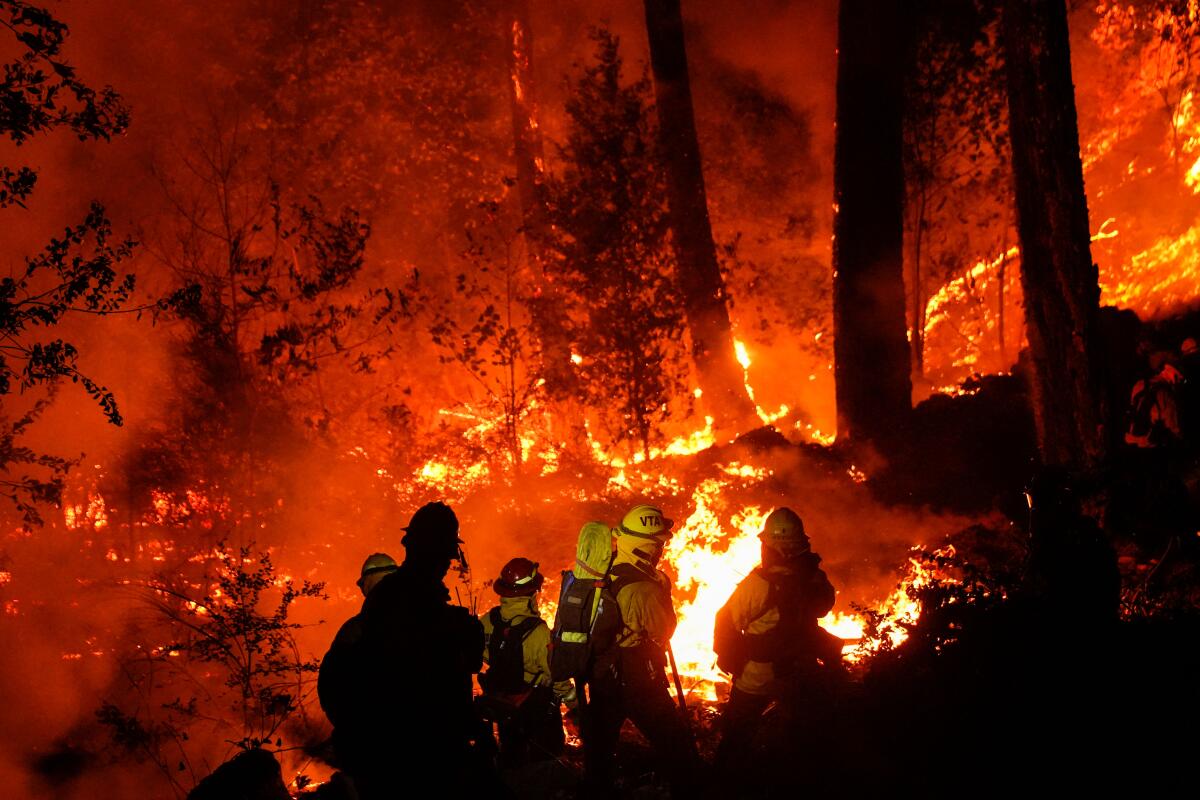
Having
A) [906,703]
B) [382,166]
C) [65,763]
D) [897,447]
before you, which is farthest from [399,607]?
[382,166]

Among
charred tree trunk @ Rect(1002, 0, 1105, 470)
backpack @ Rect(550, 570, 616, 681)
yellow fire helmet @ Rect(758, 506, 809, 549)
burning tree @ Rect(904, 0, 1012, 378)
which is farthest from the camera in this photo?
burning tree @ Rect(904, 0, 1012, 378)

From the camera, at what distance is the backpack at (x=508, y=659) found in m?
5.23

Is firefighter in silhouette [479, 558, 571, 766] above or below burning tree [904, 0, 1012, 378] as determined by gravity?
below

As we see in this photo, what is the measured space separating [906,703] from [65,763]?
1185 cm

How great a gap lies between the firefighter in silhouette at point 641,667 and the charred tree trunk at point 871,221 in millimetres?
6210

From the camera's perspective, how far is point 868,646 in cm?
571

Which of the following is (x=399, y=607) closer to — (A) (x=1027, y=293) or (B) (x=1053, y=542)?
(B) (x=1053, y=542)

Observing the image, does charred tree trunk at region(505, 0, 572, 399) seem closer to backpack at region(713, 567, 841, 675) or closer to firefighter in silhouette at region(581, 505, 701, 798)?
firefighter in silhouette at region(581, 505, 701, 798)

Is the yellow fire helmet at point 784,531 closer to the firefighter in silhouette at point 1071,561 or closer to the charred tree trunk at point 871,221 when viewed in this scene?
the firefighter in silhouette at point 1071,561

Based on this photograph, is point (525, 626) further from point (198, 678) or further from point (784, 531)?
point (198, 678)

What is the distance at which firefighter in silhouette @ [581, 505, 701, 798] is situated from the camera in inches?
181

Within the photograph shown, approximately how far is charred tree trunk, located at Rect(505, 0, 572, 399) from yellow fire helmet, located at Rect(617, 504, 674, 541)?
7.50 meters

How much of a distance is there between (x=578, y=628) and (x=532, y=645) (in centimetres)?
75

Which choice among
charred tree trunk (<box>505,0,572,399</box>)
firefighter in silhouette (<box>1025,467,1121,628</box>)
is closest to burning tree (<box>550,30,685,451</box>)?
charred tree trunk (<box>505,0,572,399</box>)
